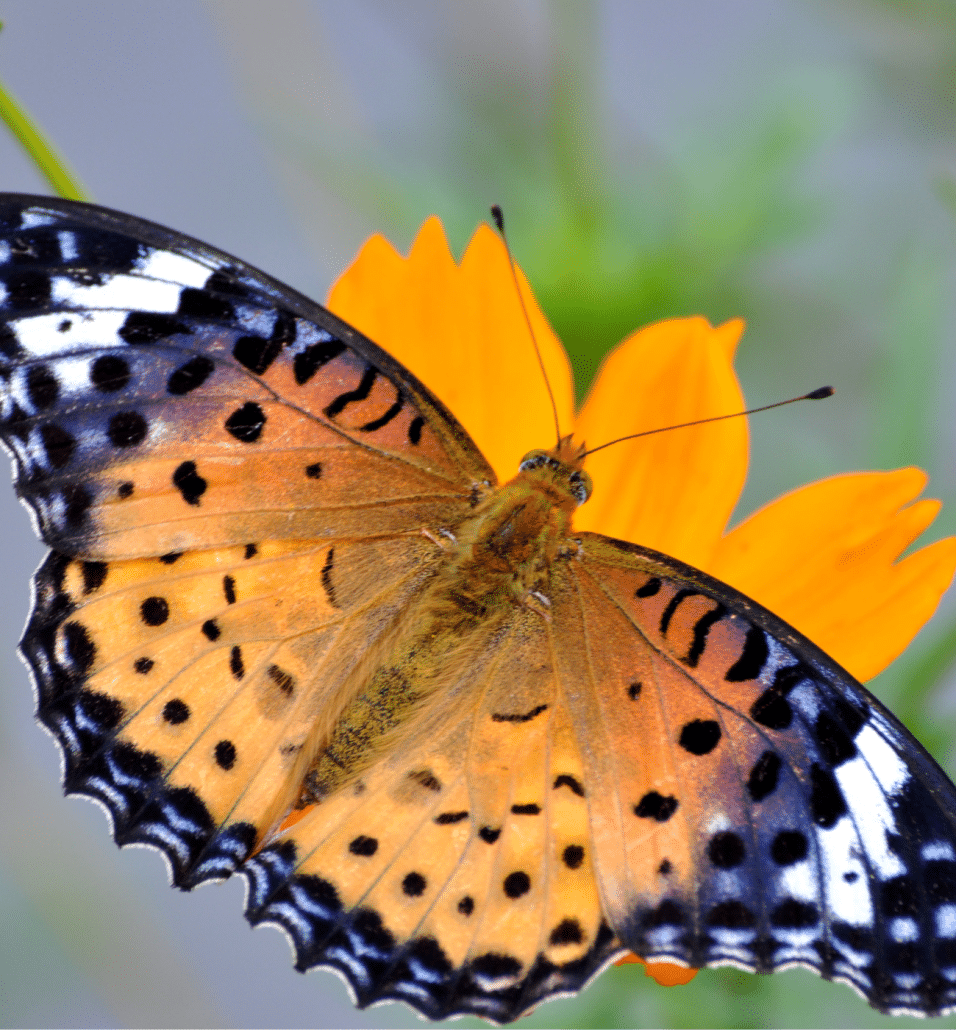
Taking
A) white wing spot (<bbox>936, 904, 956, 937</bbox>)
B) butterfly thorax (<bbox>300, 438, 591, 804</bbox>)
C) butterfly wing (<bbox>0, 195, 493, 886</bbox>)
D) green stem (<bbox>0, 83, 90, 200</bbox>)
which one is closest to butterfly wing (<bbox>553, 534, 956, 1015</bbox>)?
white wing spot (<bbox>936, 904, 956, 937</bbox>)

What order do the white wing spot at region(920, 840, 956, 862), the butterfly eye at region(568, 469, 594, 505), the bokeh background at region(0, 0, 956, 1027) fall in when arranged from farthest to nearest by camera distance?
the bokeh background at region(0, 0, 956, 1027), the butterfly eye at region(568, 469, 594, 505), the white wing spot at region(920, 840, 956, 862)

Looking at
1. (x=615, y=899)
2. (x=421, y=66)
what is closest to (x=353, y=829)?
(x=615, y=899)

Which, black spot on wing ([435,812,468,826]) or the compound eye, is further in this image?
the compound eye

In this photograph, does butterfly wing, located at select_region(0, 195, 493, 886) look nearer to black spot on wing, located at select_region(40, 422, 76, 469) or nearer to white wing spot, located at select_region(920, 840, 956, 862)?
black spot on wing, located at select_region(40, 422, 76, 469)

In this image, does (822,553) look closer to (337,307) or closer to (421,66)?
(337,307)

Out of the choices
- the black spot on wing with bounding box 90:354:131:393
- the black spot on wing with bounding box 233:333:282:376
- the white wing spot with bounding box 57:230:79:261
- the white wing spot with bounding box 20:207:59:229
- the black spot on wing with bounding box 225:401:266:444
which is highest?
the white wing spot with bounding box 20:207:59:229

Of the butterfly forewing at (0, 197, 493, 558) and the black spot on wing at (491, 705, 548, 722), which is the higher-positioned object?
the butterfly forewing at (0, 197, 493, 558)

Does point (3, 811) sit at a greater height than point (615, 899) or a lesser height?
lesser
